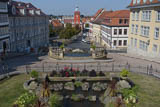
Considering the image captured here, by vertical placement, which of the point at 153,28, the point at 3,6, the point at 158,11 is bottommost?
the point at 153,28

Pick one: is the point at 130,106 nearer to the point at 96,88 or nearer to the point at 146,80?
the point at 96,88

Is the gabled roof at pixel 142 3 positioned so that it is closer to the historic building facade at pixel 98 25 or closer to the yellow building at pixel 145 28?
the yellow building at pixel 145 28

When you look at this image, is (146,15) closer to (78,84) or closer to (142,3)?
(142,3)

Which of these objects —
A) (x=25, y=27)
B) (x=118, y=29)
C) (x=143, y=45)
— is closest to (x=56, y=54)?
(x=143, y=45)

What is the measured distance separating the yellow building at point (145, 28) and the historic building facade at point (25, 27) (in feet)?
92.8

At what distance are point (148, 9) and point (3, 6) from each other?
105 ft

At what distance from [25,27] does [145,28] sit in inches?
1318

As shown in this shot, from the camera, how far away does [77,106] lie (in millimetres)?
14211

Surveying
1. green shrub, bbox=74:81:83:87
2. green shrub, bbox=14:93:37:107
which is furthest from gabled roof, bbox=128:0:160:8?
green shrub, bbox=14:93:37:107

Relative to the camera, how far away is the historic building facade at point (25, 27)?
4688cm

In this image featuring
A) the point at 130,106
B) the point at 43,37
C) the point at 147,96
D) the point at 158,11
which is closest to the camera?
the point at 130,106

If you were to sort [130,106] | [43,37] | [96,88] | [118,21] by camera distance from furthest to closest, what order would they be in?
[43,37]
[118,21]
[96,88]
[130,106]

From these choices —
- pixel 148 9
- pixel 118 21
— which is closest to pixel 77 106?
pixel 148 9

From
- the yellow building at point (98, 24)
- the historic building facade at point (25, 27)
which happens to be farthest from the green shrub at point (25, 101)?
the yellow building at point (98, 24)
